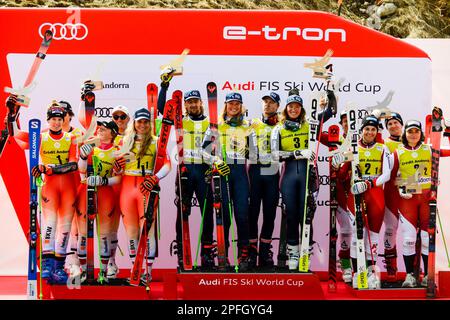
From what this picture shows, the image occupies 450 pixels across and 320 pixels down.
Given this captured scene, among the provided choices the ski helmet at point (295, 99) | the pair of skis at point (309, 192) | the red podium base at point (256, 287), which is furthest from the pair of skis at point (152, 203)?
the pair of skis at point (309, 192)

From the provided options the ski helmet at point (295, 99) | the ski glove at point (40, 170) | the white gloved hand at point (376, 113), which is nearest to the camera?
the ski glove at point (40, 170)

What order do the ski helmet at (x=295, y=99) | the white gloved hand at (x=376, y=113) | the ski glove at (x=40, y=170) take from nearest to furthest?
the ski glove at (x=40, y=170), the ski helmet at (x=295, y=99), the white gloved hand at (x=376, y=113)

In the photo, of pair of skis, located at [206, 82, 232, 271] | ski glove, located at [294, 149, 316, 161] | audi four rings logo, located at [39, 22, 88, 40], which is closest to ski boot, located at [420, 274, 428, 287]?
ski glove, located at [294, 149, 316, 161]

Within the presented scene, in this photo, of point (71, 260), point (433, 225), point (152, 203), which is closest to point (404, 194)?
point (433, 225)

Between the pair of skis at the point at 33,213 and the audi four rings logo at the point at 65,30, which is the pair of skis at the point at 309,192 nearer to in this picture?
the audi four rings logo at the point at 65,30

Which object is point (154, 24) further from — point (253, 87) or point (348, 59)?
point (348, 59)

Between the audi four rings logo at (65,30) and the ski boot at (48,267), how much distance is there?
1410 millimetres

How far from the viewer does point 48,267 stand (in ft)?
17.1

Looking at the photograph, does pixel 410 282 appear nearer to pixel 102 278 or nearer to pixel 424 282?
pixel 424 282

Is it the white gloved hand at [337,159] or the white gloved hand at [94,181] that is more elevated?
the white gloved hand at [337,159]

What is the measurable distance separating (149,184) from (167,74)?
0.72m

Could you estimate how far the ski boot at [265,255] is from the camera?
5.35m
